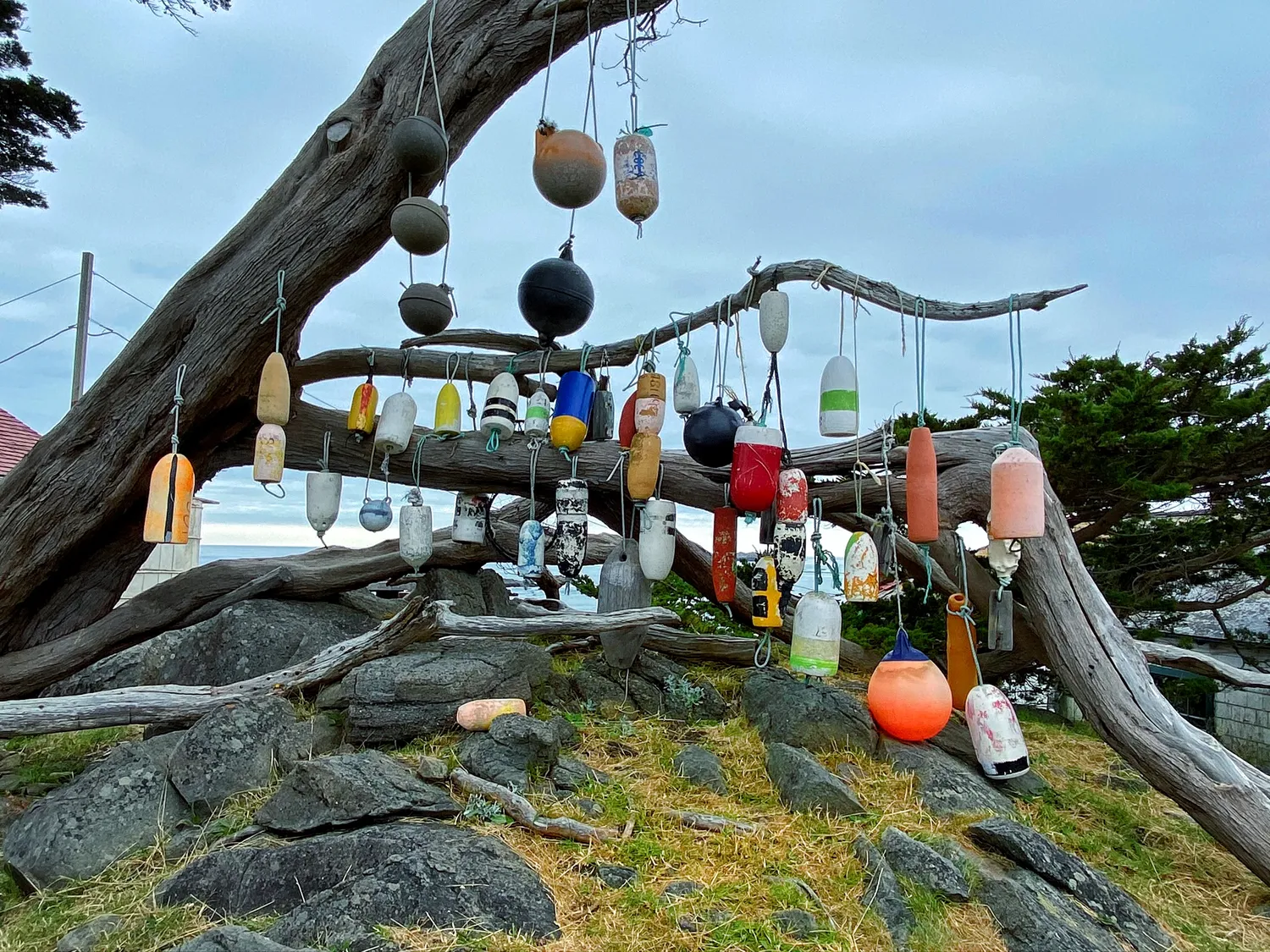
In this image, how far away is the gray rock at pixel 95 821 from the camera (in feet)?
10.2

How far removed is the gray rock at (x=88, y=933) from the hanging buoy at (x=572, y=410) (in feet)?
9.21

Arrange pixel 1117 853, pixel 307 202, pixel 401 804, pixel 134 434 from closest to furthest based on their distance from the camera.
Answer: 1. pixel 401 804
2. pixel 1117 853
3. pixel 307 202
4. pixel 134 434

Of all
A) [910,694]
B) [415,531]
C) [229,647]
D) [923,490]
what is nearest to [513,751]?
[415,531]

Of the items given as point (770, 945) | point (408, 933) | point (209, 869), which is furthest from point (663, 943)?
point (209, 869)

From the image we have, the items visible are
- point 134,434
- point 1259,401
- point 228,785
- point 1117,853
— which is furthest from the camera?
point 1259,401

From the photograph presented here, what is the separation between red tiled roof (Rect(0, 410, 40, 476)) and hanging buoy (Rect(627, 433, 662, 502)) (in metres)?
9.78

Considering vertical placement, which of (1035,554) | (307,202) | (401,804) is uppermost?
(307,202)

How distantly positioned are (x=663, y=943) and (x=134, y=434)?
4365 millimetres

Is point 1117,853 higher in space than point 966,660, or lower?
lower

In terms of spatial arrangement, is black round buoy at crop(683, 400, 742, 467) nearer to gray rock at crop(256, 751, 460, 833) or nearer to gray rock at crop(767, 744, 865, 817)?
gray rock at crop(767, 744, 865, 817)

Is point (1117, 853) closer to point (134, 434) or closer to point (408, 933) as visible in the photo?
point (408, 933)

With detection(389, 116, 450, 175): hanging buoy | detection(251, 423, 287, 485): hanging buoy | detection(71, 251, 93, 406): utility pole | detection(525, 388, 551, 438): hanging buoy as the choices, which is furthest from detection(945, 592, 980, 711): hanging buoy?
detection(71, 251, 93, 406): utility pole

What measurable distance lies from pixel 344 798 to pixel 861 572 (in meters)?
2.41

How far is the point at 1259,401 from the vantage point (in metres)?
5.48
